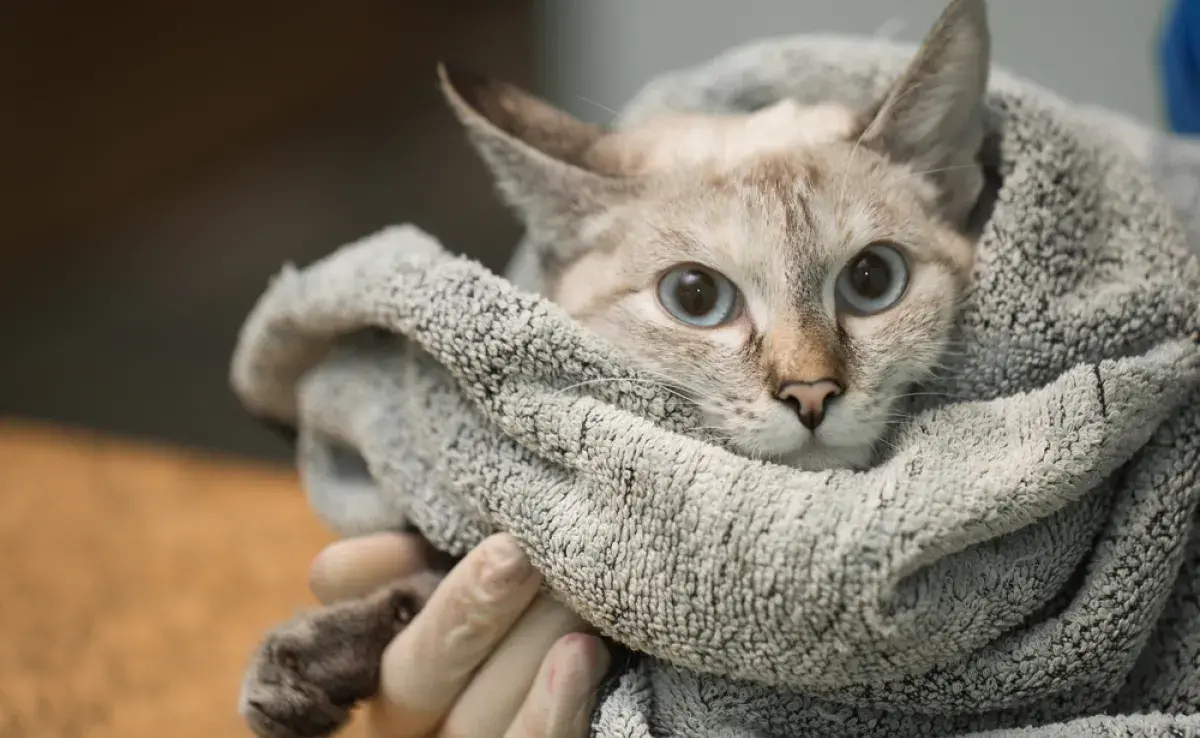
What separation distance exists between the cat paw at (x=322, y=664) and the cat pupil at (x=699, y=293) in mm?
403

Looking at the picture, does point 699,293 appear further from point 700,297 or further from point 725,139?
point 725,139

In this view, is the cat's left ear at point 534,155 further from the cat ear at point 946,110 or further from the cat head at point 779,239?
the cat ear at point 946,110

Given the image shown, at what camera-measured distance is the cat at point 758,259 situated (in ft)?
2.70

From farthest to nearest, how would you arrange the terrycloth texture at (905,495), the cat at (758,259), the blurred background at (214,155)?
the blurred background at (214,155), the cat at (758,259), the terrycloth texture at (905,495)

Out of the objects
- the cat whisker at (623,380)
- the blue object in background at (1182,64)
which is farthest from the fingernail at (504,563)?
the blue object in background at (1182,64)

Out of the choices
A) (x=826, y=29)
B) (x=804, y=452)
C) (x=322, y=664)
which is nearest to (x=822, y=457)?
(x=804, y=452)

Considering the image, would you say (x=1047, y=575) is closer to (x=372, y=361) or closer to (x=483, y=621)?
(x=483, y=621)

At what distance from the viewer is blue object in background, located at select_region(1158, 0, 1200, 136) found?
129 cm

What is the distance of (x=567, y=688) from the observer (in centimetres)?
84

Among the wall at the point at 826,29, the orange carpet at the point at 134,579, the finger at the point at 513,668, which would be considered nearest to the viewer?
the finger at the point at 513,668

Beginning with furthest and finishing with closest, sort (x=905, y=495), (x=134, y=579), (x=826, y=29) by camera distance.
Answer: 1. (x=826, y=29)
2. (x=134, y=579)
3. (x=905, y=495)

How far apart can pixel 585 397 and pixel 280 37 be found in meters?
1.55

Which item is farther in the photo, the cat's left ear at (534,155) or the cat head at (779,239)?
the cat's left ear at (534,155)

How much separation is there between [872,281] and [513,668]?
0.52 meters
